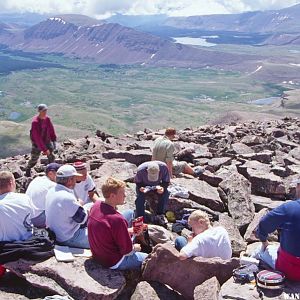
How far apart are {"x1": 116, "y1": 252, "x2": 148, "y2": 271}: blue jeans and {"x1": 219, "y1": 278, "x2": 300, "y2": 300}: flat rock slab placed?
191 cm

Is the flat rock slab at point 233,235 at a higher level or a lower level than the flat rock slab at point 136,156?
higher

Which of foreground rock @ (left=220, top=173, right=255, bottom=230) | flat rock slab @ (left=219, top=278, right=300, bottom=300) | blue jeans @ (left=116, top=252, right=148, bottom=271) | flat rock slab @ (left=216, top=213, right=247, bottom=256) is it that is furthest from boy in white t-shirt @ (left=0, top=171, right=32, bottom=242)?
→ foreground rock @ (left=220, top=173, right=255, bottom=230)

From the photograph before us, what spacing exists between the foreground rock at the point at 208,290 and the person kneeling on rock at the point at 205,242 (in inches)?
32.9

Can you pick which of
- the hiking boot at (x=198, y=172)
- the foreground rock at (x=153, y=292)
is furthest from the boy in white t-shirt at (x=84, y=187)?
the hiking boot at (x=198, y=172)

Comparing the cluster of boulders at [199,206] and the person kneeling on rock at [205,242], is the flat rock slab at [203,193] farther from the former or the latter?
the person kneeling on rock at [205,242]

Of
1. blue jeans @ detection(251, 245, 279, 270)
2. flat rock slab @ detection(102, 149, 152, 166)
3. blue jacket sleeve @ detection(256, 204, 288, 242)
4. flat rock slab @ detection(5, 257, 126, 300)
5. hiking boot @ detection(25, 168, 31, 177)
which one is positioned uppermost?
blue jacket sleeve @ detection(256, 204, 288, 242)

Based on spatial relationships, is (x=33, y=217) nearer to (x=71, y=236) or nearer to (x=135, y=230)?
(x=71, y=236)

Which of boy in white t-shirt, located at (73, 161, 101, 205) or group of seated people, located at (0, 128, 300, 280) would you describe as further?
boy in white t-shirt, located at (73, 161, 101, 205)

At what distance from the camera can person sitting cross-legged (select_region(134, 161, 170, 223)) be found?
13.6 m

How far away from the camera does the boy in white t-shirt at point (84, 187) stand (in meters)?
13.2

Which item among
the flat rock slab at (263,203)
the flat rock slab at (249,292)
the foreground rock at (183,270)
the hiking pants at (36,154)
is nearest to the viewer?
the flat rock slab at (249,292)

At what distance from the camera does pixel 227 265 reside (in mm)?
9836

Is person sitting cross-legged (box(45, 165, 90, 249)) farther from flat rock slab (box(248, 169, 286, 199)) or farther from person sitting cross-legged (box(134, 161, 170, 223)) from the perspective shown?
flat rock slab (box(248, 169, 286, 199))

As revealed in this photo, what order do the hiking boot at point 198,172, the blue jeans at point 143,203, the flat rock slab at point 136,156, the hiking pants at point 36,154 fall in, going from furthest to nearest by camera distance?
the flat rock slab at point 136,156 → the hiking pants at point 36,154 → the hiking boot at point 198,172 → the blue jeans at point 143,203
